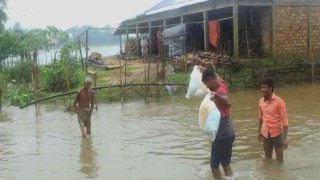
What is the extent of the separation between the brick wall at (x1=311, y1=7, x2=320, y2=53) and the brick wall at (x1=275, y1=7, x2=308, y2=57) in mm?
405

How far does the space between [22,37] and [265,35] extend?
14.4 metres

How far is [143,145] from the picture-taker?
8.94m

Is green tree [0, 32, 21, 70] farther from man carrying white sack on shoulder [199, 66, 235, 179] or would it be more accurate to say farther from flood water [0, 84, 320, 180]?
man carrying white sack on shoulder [199, 66, 235, 179]

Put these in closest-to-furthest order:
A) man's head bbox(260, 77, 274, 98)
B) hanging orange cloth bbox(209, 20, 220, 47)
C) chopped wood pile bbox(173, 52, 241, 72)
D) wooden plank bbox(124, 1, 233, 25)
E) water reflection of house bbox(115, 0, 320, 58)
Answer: man's head bbox(260, 77, 274, 98) < chopped wood pile bbox(173, 52, 241, 72) < water reflection of house bbox(115, 0, 320, 58) < hanging orange cloth bbox(209, 20, 220, 47) < wooden plank bbox(124, 1, 233, 25)

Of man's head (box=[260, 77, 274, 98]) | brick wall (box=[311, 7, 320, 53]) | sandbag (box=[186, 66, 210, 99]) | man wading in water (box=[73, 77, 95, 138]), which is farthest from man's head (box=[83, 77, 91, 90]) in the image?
brick wall (box=[311, 7, 320, 53])

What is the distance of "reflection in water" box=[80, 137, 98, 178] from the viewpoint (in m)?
7.09

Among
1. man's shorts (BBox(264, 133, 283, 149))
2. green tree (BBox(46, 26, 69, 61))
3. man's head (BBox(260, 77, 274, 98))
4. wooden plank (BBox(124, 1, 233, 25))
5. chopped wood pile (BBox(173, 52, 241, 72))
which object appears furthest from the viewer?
green tree (BBox(46, 26, 69, 61))

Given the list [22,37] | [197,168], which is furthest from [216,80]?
[22,37]

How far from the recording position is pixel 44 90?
17375 mm

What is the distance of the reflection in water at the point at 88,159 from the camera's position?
7093 mm

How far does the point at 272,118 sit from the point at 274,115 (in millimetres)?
55

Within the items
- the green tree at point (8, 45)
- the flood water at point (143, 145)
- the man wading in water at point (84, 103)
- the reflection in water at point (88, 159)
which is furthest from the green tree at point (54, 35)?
the reflection in water at point (88, 159)

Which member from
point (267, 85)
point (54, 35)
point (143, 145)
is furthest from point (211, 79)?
point (54, 35)

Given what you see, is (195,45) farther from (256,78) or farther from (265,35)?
(256,78)
